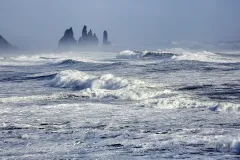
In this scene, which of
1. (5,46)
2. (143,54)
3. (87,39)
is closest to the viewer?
(143,54)

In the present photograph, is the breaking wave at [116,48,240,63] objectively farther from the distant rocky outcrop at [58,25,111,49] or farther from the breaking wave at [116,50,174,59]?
the distant rocky outcrop at [58,25,111,49]

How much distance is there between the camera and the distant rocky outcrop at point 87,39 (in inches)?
5646

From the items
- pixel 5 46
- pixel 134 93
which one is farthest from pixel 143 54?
pixel 5 46

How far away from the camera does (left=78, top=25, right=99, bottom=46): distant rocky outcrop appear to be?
14340 centimetres

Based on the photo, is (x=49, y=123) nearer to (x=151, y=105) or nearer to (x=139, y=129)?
(x=139, y=129)

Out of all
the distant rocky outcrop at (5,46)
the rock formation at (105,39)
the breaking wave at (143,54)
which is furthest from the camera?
the rock formation at (105,39)

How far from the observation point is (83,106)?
2291cm

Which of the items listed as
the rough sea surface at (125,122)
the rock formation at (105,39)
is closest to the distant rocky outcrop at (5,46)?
the rock formation at (105,39)

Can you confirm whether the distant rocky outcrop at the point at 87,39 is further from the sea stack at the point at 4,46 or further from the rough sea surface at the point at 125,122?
the rough sea surface at the point at 125,122

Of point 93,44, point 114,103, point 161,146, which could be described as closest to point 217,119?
point 161,146

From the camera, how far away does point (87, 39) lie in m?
147

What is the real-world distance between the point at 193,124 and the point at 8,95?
45.2ft

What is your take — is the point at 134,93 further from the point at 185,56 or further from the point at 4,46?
the point at 4,46

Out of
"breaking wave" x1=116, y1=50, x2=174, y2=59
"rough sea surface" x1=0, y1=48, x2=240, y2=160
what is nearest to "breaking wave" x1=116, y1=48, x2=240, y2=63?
"breaking wave" x1=116, y1=50, x2=174, y2=59
